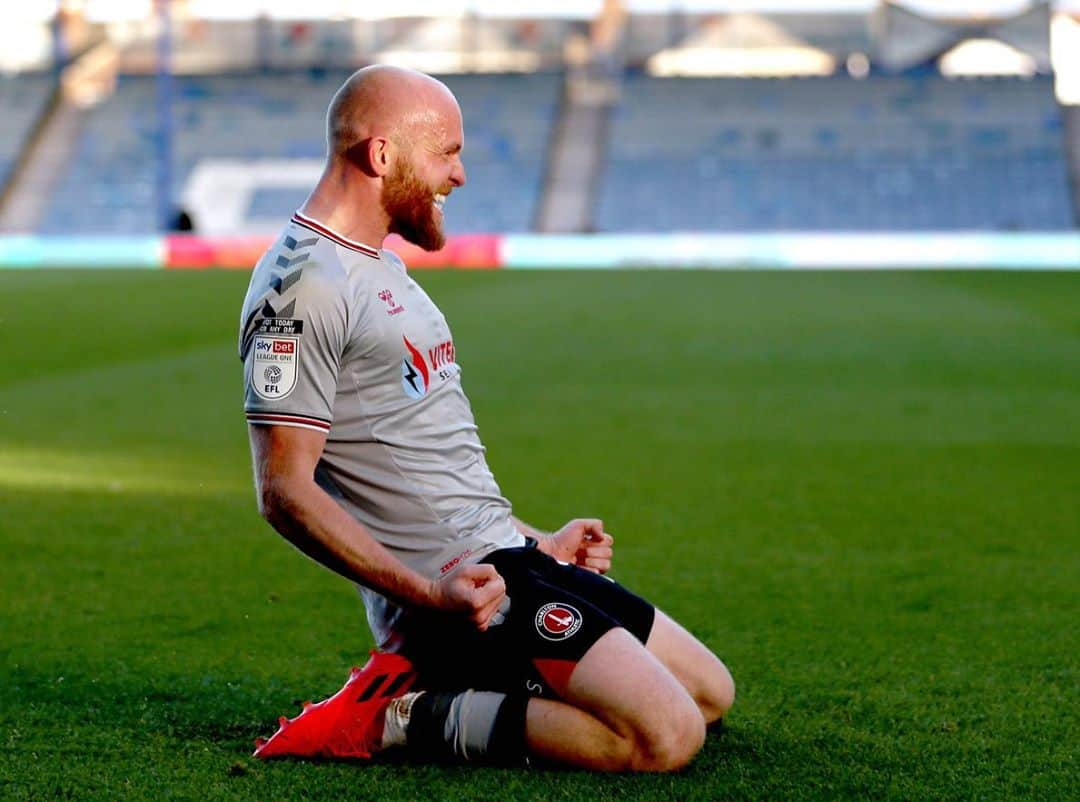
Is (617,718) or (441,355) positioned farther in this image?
(441,355)

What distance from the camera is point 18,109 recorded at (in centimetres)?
4694

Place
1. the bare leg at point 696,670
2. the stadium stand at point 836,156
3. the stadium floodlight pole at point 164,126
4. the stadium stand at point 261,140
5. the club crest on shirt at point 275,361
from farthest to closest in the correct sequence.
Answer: the stadium stand at point 261,140 → the stadium stand at point 836,156 → the stadium floodlight pole at point 164,126 → the bare leg at point 696,670 → the club crest on shirt at point 275,361

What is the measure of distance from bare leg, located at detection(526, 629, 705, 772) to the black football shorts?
4cm

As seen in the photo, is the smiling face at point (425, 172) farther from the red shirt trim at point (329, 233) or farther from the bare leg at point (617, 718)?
the bare leg at point (617, 718)

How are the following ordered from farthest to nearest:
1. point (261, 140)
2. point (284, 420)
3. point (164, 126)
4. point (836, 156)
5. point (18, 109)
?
point (18, 109), point (261, 140), point (836, 156), point (164, 126), point (284, 420)

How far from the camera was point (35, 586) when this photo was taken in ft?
18.9

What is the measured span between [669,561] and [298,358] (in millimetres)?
3173

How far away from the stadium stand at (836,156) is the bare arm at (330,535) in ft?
124

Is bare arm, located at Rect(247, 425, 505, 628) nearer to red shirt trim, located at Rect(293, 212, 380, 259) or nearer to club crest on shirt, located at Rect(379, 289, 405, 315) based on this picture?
club crest on shirt, located at Rect(379, 289, 405, 315)

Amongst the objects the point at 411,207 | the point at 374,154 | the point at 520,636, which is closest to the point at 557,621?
the point at 520,636

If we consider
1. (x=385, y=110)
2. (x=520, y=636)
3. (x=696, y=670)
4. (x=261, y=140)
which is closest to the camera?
(x=385, y=110)

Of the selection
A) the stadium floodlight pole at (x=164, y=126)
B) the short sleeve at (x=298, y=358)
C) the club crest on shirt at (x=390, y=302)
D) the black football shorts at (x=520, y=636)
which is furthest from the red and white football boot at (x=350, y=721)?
the stadium floodlight pole at (x=164, y=126)

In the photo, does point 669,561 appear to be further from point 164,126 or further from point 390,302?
point 164,126

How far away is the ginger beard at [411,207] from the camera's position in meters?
3.60
